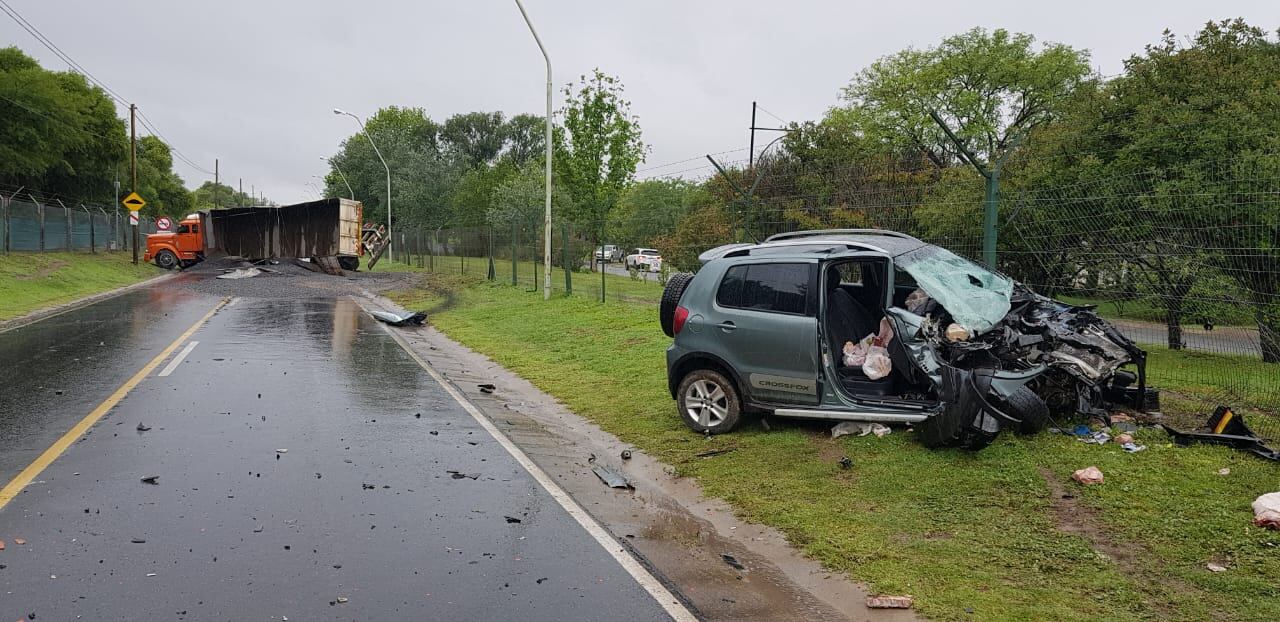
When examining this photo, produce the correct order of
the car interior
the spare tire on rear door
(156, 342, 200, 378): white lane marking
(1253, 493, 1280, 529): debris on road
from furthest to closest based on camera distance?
1. (156, 342, 200, 378): white lane marking
2. the spare tire on rear door
3. the car interior
4. (1253, 493, 1280, 529): debris on road

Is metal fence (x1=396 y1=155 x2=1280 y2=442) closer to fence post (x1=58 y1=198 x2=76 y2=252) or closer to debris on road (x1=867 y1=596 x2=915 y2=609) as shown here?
debris on road (x1=867 y1=596 x2=915 y2=609)

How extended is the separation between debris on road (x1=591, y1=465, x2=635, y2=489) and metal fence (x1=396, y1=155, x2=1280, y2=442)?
435cm

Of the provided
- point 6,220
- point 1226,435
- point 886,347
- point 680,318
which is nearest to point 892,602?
point 886,347

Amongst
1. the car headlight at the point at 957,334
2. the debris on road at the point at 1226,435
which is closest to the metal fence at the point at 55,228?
the car headlight at the point at 957,334

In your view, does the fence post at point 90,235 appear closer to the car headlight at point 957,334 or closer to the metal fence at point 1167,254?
the metal fence at point 1167,254

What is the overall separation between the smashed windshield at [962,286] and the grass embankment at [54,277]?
18.4 m

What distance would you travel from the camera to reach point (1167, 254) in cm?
820

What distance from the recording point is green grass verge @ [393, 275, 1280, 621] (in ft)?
14.0

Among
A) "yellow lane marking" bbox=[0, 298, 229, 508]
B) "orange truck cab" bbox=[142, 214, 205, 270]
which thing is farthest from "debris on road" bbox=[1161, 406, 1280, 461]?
"orange truck cab" bbox=[142, 214, 205, 270]

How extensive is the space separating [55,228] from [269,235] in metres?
8.81

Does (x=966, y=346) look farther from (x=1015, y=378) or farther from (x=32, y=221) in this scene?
(x=32, y=221)

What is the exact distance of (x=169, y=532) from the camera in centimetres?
507

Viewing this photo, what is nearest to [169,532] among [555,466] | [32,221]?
[555,466]

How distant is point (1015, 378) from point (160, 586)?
551 centimetres
